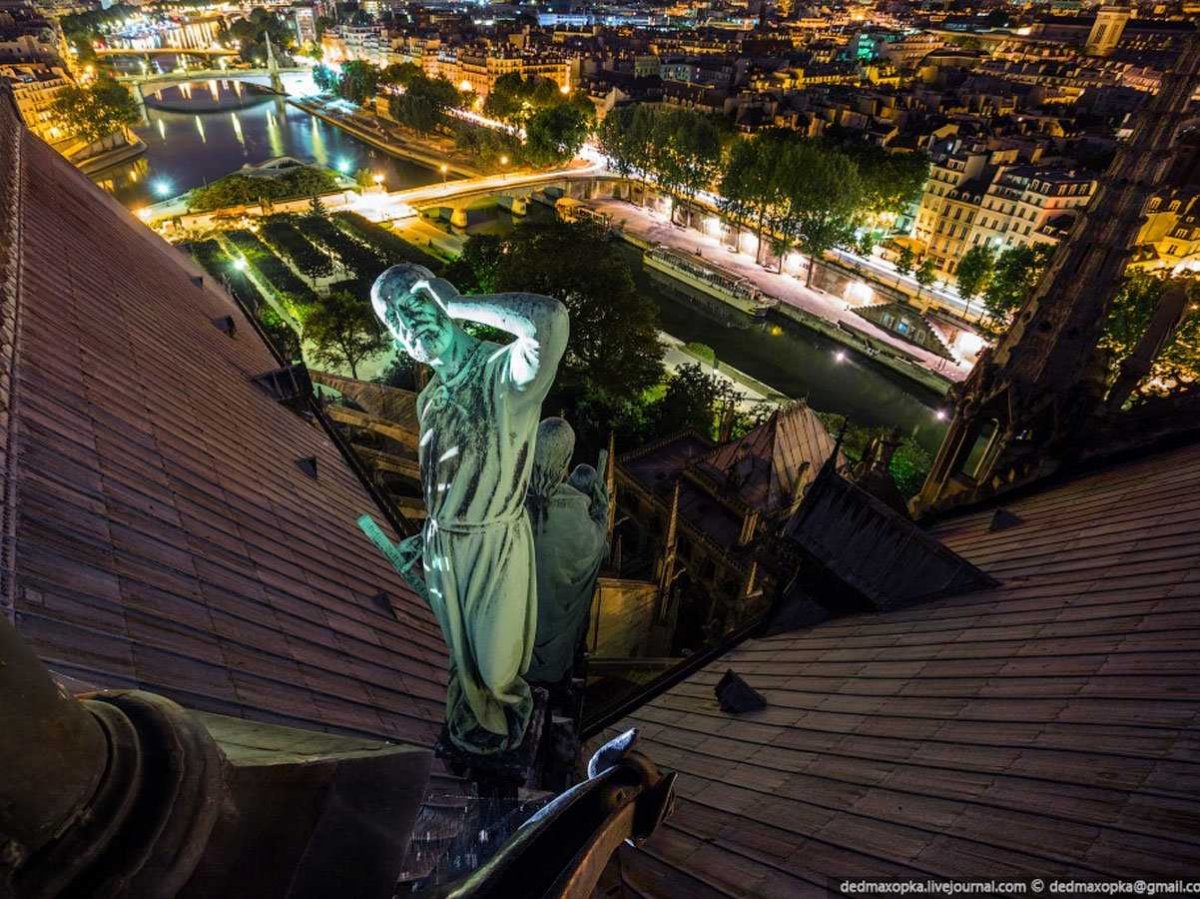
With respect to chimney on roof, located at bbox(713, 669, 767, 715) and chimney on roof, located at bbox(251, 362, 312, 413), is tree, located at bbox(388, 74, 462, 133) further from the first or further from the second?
chimney on roof, located at bbox(713, 669, 767, 715)

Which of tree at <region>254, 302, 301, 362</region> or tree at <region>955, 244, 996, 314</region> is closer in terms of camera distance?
tree at <region>254, 302, 301, 362</region>

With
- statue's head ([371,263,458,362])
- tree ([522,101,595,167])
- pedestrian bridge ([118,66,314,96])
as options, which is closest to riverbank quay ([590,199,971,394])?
tree ([522,101,595,167])

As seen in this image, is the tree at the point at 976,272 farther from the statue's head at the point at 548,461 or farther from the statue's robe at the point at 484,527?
the statue's robe at the point at 484,527

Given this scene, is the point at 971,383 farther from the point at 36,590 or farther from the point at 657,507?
the point at 36,590

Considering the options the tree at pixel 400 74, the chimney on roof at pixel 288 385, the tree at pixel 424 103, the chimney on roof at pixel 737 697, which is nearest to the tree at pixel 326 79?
the tree at pixel 400 74

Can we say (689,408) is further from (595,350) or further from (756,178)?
(756,178)

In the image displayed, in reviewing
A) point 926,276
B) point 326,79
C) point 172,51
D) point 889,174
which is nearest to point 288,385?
point 926,276

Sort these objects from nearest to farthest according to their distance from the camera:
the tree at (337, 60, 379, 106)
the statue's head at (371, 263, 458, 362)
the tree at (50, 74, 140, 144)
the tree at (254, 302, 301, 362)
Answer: the statue's head at (371, 263, 458, 362) → the tree at (254, 302, 301, 362) → the tree at (50, 74, 140, 144) → the tree at (337, 60, 379, 106)
